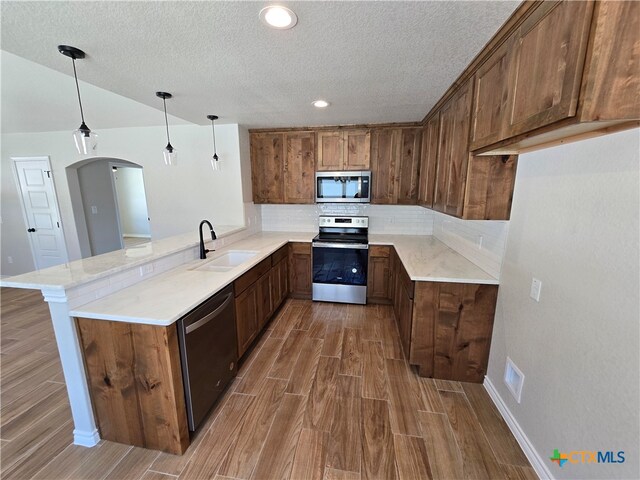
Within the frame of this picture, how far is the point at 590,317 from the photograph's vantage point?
3.96 feet

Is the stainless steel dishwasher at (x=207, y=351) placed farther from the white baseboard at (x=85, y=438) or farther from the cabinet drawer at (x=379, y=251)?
the cabinet drawer at (x=379, y=251)

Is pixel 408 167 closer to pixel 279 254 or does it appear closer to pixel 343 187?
pixel 343 187

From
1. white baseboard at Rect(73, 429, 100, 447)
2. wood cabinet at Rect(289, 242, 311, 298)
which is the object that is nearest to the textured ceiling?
wood cabinet at Rect(289, 242, 311, 298)

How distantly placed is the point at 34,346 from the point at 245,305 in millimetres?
2440

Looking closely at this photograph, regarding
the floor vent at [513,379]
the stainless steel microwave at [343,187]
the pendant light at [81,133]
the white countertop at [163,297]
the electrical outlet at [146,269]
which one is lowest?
the floor vent at [513,379]

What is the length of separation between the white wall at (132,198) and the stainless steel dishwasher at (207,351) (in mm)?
8005

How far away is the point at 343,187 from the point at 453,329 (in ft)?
7.42

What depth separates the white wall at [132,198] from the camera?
331 inches

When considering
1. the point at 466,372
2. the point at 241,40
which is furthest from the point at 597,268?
the point at 241,40

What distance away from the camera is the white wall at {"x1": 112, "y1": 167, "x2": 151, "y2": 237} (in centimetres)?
841

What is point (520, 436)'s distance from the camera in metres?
1.69

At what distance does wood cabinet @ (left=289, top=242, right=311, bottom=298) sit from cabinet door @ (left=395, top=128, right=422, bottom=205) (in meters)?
1.51

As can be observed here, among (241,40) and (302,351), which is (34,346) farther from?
(241,40)

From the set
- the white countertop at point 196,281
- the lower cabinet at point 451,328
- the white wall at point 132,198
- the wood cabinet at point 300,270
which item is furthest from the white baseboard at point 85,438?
the white wall at point 132,198
